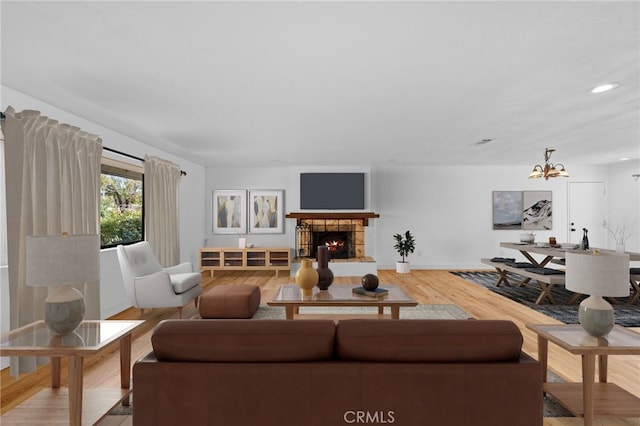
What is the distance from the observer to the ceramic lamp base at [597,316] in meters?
1.96

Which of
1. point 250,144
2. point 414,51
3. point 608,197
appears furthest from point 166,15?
point 608,197

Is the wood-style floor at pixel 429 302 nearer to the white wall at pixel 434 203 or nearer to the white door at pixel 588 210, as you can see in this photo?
the white wall at pixel 434 203

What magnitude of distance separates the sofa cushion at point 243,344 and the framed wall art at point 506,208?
7315 mm

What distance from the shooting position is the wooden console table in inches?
276

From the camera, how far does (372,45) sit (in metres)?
2.15

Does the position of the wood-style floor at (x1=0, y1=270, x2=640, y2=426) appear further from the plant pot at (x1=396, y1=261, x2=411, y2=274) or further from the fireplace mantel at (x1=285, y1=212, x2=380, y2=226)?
the fireplace mantel at (x1=285, y1=212, x2=380, y2=226)

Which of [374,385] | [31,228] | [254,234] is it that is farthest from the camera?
[254,234]

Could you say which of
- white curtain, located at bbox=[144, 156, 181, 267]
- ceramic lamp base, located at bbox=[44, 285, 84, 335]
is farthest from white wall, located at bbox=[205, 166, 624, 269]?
ceramic lamp base, located at bbox=[44, 285, 84, 335]

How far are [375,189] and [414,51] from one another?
18.5 ft

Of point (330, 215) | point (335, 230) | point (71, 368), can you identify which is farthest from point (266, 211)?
point (71, 368)

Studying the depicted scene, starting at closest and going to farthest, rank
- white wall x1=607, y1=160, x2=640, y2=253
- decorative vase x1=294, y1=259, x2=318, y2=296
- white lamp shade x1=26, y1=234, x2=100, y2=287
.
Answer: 1. white lamp shade x1=26, y1=234, x2=100, y2=287
2. decorative vase x1=294, y1=259, x2=318, y2=296
3. white wall x1=607, y1=160, x2=640, y2=253

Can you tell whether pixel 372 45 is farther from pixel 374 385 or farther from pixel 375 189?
pixel 375 189

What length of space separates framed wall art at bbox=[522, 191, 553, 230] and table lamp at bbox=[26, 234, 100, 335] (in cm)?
822
